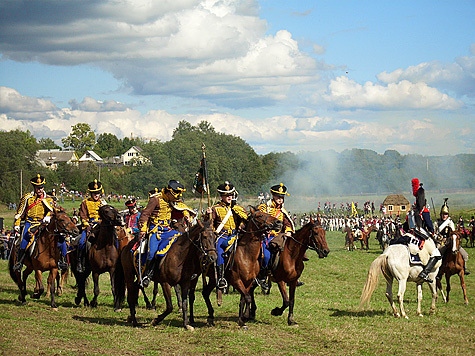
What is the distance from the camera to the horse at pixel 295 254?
1199 centimetres

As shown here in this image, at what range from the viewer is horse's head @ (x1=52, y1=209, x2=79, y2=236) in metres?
13.1

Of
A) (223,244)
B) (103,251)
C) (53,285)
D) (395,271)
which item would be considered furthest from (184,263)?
(395,271)

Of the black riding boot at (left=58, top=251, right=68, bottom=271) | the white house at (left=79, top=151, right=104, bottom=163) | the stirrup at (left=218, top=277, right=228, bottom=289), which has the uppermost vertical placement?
the white house at (left=79, top=151, right=104, bottom=163)

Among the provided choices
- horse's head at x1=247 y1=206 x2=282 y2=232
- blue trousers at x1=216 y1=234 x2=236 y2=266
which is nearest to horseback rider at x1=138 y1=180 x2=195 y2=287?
blue trousers at x1=216 y1=234 x2=236 y2=266

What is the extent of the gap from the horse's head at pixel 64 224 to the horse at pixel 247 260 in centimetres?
394

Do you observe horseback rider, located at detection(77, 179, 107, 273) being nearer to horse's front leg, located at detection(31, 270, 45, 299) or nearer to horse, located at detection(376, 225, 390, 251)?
horse's front leg, located at detection(31, 270, 45, 299)

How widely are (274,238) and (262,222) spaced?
89 cm

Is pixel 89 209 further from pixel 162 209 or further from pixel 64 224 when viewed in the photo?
pixel 162 209

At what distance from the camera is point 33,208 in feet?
47.2

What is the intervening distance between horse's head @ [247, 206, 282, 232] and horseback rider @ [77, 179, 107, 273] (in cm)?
440

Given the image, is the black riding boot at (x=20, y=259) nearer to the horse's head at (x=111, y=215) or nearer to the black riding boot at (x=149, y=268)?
the horse's head at (x=111, y=215)

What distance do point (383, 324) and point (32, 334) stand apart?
7.15 m

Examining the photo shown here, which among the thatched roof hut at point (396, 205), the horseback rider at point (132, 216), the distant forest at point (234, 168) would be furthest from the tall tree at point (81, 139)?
the horseback rider at point (132, 216)

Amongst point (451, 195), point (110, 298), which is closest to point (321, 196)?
point (451, 195)
